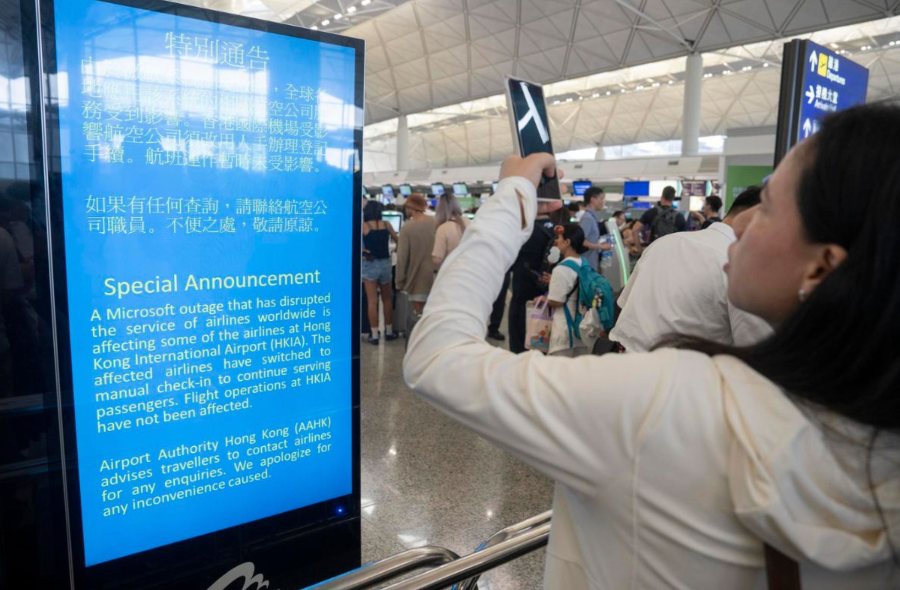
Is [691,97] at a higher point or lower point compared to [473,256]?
higher

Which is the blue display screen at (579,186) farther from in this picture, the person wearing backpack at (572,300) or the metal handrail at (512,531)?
the metal handrail at (512,531)

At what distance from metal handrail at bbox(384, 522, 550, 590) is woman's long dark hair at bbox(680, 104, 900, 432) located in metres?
0.86

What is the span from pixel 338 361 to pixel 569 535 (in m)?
1.28

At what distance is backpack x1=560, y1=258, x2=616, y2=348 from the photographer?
13.4 feet

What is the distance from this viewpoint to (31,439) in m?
1.53

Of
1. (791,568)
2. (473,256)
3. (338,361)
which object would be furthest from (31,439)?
(791,568)

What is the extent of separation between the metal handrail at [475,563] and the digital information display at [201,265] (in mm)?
766

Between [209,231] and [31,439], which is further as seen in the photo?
[209,231]

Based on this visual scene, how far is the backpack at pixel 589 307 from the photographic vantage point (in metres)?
4.10

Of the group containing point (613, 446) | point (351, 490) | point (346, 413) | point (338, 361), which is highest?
point (613, 446)

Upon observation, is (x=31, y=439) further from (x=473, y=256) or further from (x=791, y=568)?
(x=791, y=568)

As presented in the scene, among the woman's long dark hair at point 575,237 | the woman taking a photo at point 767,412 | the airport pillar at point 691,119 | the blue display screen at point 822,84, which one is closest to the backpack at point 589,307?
the woman's long dark hair at point 575,237

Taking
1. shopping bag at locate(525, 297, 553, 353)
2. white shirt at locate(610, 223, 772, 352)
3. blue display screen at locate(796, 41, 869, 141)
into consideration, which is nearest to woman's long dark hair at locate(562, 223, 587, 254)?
shopping bag at locate(525, 297, 553, 353)

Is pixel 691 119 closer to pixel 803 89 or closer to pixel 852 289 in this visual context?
pixel 803 89
